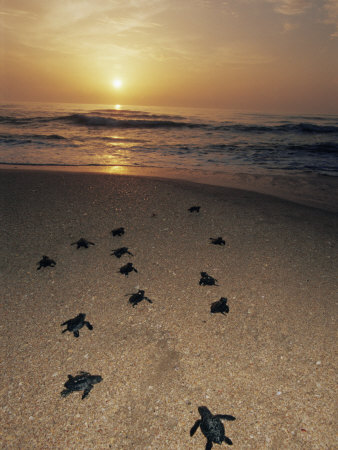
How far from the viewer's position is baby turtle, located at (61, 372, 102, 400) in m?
2.67

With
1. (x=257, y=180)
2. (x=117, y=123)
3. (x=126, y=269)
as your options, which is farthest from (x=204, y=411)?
(x=117, y=123)

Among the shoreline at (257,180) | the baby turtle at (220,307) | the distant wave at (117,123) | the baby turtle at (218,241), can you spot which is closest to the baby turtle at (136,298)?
the baby turtle at (220,307)

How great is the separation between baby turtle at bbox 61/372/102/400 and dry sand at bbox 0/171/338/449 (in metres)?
0.06

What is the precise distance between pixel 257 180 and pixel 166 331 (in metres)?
8.11

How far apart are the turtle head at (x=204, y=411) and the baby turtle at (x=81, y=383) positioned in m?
0.98

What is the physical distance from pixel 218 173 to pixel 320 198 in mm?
3794

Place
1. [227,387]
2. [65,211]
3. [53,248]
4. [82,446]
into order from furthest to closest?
[65,211], [53,248], [227,387], [82,446]

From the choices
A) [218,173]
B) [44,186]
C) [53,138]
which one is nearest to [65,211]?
[44,186]

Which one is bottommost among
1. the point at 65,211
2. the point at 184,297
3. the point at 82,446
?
the point at 82,446

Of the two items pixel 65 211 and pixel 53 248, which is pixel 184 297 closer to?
pixel 53 248

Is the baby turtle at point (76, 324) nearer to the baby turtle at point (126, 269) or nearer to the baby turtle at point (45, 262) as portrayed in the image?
the baby turtle at point (126, 269)

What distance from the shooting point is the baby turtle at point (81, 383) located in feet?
8.76

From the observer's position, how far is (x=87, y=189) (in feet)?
A: 24.7

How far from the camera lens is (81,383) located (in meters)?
2.69
